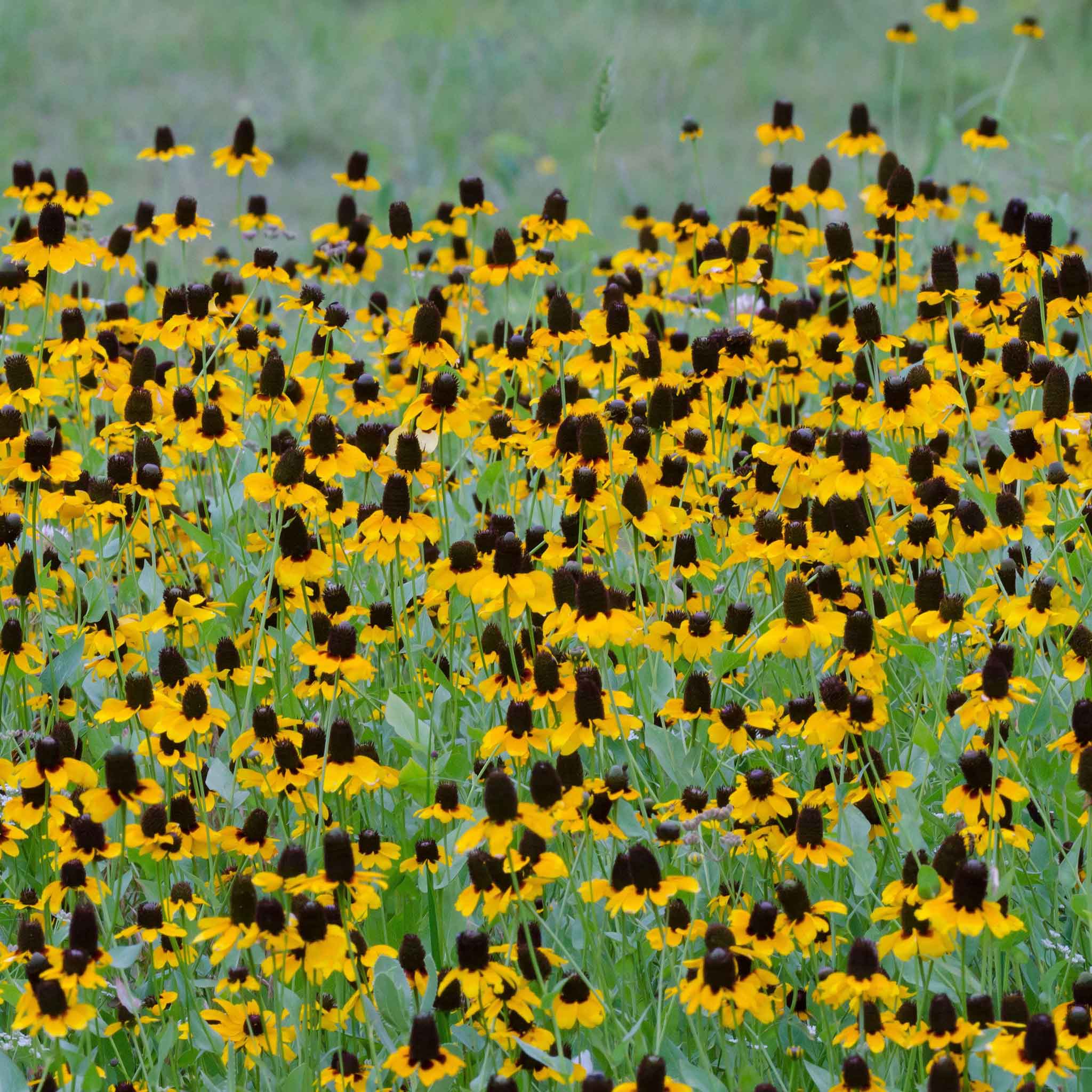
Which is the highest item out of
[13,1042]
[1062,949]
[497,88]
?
[497,88]

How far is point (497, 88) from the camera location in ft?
29.0

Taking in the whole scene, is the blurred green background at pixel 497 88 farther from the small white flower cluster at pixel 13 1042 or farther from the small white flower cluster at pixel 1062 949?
the small white flower cluster at pixel 13 1042

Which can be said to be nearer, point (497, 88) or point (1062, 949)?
point (1062, 949)

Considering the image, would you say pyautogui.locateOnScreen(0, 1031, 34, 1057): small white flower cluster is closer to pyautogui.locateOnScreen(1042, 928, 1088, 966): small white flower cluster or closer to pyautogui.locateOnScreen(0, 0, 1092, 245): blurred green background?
pyautogui.locateOnScreen(1042, 928, 1088, 966): small white flower cluster

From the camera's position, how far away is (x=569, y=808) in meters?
1.80

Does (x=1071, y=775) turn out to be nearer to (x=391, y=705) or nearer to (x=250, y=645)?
(x=391, y=705)

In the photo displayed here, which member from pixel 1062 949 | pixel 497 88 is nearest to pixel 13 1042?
pixel 1062 949

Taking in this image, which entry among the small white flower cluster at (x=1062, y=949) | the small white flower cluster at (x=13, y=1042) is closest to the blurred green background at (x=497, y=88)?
the small white flower cluster at (x=1062, y=949)

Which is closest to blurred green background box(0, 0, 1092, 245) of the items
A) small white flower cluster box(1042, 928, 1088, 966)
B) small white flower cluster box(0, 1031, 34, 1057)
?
small white flower cluster box(1042, 928, 1088, 966)

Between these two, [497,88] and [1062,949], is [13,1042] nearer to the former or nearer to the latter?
[1062,949]

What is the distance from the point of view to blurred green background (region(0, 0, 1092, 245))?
7566 millimetres

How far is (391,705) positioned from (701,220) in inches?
71.4

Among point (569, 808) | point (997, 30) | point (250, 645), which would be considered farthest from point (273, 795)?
point (997, 30)

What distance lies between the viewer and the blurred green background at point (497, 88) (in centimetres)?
757
